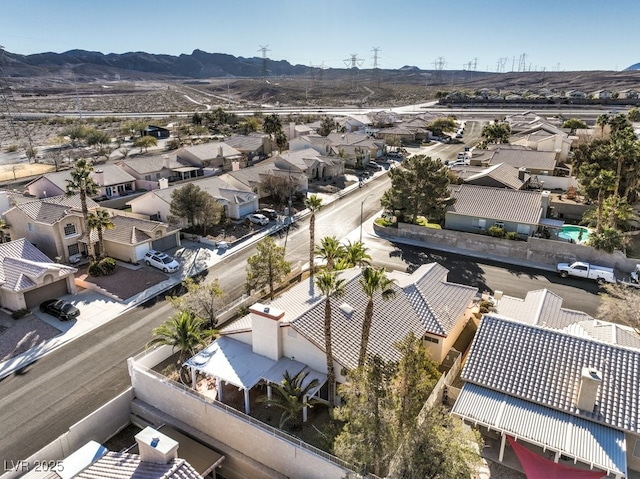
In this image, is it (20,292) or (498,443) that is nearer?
(498,443)

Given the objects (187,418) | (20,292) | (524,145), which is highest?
(524,145)

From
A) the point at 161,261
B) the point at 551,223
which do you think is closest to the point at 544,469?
the point at 161,261

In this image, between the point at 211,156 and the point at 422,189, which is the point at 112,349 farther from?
the point at 211,156

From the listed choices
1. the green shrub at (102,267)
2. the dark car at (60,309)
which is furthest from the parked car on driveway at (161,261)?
the dark car at (60,309)

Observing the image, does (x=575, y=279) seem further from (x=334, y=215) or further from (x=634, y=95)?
(x=634, y=95)

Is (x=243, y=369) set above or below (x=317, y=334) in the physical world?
below

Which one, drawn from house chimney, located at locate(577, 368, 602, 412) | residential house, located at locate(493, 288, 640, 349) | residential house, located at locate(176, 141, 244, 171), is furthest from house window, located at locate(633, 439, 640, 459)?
residential house, located at locate(176, 141, 244, 171)

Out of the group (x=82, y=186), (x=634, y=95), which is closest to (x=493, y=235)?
(x=82, y=186)
